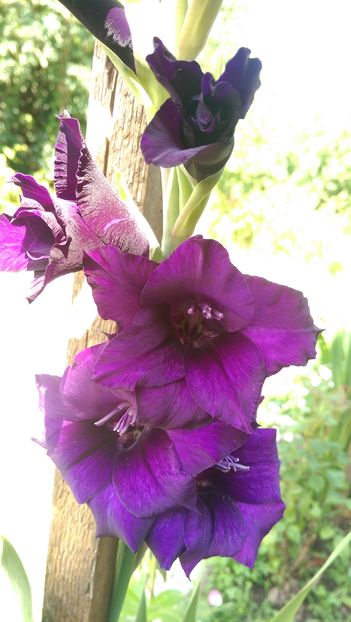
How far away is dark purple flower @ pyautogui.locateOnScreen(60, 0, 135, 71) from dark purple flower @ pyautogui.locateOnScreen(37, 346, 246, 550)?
0.33m

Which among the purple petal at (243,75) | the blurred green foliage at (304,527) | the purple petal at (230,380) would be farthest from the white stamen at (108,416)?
the blurred green foliage at (304,527)

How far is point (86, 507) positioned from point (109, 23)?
68 centimetres

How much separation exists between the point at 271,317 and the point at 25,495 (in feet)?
4.41

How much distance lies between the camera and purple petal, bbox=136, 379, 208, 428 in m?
0.54

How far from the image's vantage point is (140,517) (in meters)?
0.59

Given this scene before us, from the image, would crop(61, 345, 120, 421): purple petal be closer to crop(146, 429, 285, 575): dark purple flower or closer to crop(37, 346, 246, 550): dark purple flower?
crop(37, 346, 246, 550): dark purple flower

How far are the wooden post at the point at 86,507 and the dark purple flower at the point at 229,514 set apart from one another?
0.30m

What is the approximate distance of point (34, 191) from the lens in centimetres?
58

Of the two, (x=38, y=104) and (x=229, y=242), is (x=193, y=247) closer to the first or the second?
(x=229, y=242)

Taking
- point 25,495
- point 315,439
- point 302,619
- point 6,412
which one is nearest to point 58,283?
point 6,412

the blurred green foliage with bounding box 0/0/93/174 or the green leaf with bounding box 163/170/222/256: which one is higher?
the blurred green foliage with bounding box 0/0/93/174

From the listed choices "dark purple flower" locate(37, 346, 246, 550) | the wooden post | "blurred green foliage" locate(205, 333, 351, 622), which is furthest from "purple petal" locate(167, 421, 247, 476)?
"blurred green foliage" locate(205, 333, 351, 622)

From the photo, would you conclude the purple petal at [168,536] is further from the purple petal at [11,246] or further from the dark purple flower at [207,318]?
the purple petal at [11,246]

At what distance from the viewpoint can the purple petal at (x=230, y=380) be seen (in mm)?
529
